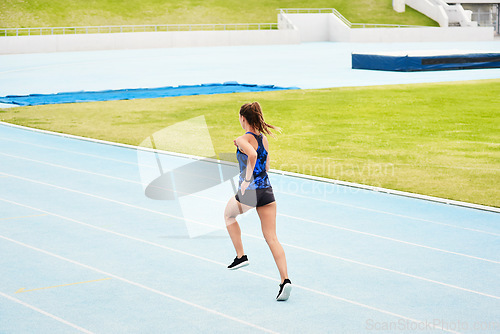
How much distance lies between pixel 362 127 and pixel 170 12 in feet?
160

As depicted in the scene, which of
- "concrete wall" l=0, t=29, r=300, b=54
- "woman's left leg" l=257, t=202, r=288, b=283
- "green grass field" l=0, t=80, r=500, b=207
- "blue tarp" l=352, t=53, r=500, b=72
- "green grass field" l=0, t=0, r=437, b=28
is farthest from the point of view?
"green grass field" l=0, t=0, r=437, b=28

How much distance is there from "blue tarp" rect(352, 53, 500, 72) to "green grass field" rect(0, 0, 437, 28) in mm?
27888

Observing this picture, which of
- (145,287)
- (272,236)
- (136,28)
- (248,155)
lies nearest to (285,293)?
(272,236)

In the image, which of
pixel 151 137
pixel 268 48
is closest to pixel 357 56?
pixel 268 48

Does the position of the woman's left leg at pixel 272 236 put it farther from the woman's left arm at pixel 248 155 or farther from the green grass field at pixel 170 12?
the green grass field at pixel 170 12

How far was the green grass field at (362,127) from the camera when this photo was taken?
1179cm

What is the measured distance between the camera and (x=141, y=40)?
52.6 meters

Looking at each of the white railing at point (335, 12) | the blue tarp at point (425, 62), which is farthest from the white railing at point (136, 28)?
the blue tarp at point (425, 62)

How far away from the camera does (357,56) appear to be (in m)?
36.0

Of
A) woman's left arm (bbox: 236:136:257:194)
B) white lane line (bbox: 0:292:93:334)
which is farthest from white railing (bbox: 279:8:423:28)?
white lane line (bbox: 0:292:93:334)

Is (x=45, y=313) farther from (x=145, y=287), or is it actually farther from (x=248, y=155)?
(x=248, y=155)

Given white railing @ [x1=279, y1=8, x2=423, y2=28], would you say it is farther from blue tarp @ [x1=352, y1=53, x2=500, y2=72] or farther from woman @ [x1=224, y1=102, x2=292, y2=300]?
woman @ [x1=224, y1=102, x2=292, y2=300]

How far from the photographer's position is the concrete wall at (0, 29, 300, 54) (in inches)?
1908

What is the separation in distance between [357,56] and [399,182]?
25.7 metres
